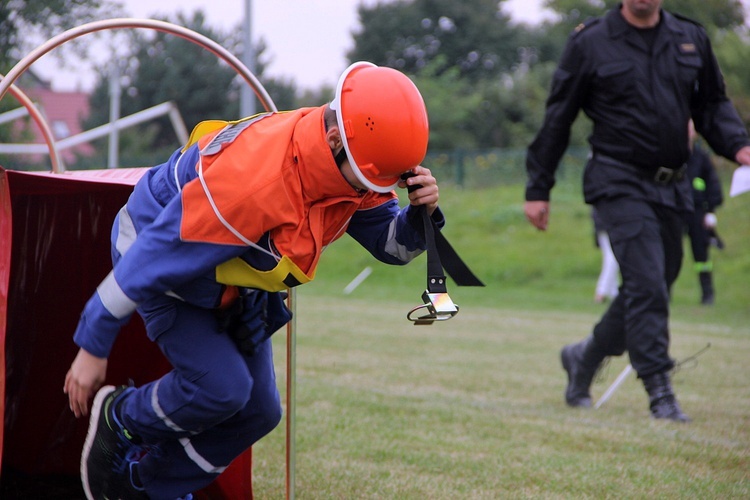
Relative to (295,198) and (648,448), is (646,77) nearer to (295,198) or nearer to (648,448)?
(648,448)

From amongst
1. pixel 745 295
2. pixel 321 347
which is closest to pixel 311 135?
pixel 321 347

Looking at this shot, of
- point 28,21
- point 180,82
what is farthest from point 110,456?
point 180,82

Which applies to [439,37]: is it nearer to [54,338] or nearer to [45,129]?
[45,129]

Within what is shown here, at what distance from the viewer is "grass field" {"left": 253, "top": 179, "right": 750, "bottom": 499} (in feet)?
12.2

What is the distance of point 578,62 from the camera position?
16.3 ft

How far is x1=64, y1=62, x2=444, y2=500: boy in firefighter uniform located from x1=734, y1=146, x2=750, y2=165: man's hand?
2.48 metres

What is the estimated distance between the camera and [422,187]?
283 cm

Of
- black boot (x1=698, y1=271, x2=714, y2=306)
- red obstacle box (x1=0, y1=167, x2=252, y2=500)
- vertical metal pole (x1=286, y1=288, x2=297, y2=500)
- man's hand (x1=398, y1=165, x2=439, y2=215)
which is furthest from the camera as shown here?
black boot (x1=698, y1=271, x2=714, y2=306)

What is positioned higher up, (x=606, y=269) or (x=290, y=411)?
(x=290, y=411)

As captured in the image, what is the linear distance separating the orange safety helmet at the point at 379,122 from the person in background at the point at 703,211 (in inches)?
376

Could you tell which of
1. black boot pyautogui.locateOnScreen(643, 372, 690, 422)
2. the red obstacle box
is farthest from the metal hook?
black boot pyautogui.locateOnScreen(643, 372, 690, 422)

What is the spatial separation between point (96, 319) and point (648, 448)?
2.71 meters

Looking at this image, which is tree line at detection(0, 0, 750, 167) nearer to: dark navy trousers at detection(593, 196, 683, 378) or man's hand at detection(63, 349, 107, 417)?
dark navy trousers at detection(593, 196, 683, 378)

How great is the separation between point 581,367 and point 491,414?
0.65 meters
